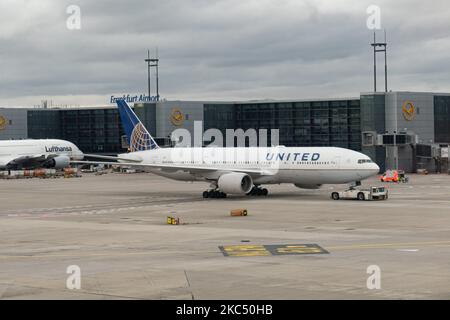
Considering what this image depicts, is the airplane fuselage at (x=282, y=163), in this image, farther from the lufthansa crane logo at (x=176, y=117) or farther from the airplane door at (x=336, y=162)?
the lufthansa crane logo at (x=176, y=117)

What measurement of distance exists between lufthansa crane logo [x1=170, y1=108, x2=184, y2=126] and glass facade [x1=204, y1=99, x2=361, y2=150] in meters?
6.03

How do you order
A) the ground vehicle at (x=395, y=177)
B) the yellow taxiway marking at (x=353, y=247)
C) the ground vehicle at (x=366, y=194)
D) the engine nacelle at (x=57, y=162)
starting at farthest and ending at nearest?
the engine nacelle at (x=57, y=162)
the ground vehicle at (x=395, y=177)
the ground vehicle at (x=366, y=194)
the yellow taxiway marking at (x=353, y=247)

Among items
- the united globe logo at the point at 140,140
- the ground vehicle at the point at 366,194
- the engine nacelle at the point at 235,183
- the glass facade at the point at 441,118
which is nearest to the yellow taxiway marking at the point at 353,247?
the ground vehicle at the point at 366,194

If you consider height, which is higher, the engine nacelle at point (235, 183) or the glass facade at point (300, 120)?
the glass facade at point (300, 120)

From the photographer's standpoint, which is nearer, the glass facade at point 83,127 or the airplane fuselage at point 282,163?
the airplane fuselage at point 282,163

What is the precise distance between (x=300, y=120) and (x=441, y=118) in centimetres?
3072

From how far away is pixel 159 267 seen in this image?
30625 mm

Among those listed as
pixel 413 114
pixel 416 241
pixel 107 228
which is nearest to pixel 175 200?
pixel 107 228

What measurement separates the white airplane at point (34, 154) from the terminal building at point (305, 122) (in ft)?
44.9

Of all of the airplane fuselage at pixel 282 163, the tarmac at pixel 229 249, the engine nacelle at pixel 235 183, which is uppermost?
the airplane fuselage at pixel 282 163

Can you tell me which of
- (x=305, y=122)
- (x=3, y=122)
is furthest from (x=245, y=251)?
(x=3, y=122)

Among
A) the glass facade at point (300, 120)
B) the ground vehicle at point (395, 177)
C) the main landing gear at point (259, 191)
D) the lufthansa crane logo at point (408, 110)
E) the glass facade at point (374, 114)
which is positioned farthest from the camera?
the glass facade at point (300, 120)

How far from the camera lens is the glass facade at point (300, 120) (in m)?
148
